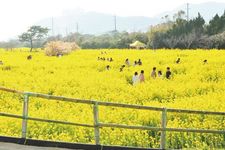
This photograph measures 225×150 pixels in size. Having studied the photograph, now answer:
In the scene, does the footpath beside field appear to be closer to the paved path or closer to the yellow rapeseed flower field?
the paved path

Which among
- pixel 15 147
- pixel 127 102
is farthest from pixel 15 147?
pixel 127 102

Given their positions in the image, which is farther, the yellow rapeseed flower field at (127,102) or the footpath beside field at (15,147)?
the yellow rapeseed flower field at (127,102)

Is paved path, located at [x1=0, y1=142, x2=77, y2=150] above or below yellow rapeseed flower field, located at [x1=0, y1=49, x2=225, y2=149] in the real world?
above

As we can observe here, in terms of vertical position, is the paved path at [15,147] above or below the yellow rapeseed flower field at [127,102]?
above

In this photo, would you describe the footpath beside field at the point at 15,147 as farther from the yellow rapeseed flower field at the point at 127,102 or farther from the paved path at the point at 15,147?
the yellow rapeseed flower field at the point at 127,102

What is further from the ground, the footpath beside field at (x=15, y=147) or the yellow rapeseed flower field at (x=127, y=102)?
the footpath beside field at (x=15, y=147)

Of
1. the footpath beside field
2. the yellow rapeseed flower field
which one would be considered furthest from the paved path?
the yellow rapeseed flower field

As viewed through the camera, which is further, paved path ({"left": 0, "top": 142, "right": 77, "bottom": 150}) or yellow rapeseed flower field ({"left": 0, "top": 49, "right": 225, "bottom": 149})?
yellow rapeseed flower field ({"left": 0, "top": 49, "right": 225, "bottom": 149})

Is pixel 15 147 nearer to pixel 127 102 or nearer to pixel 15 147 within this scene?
pixel 15 147

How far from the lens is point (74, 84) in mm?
28266

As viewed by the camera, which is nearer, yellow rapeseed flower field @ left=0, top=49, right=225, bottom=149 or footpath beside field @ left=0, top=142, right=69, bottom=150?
footpath beside field @ left=0, top=142, right=69, bottom=150

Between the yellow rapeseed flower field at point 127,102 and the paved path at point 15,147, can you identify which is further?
the yellow rapeseed flower field at point 127,102

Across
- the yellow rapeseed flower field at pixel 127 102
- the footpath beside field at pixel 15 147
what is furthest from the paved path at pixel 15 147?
the yellow rapeseed flower field at pixel 127 102

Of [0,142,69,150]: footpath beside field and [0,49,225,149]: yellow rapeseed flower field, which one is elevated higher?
[0,142,69,150]: footpath beside field
